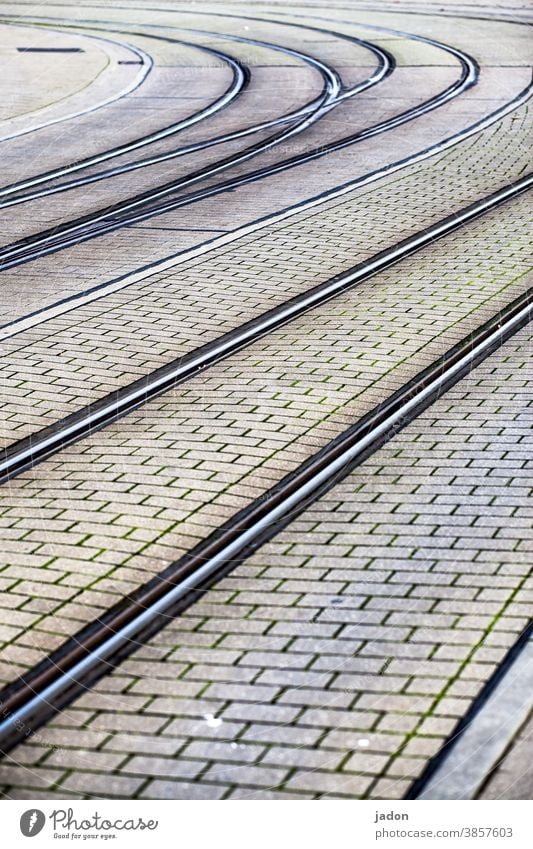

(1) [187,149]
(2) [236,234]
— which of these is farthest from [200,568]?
(1) [187,149]

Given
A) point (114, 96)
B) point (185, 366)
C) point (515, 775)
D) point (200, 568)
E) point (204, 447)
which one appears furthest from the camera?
point (114, 96)

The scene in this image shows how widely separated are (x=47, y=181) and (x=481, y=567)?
10110 millimetres

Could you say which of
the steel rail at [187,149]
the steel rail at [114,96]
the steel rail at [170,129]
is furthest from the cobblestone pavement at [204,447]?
the steel rail at [114,96]

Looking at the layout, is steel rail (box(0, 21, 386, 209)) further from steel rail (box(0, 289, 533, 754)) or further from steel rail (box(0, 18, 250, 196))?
steel rail (box(0, 289, 533, 754))

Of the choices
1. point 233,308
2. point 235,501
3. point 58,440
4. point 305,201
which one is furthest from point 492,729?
point 305,201

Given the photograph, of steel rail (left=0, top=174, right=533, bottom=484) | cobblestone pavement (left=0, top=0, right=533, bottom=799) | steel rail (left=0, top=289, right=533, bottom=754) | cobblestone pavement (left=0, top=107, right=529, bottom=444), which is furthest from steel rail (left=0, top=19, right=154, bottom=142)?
steel rail (left=0, top=289, right=533, bottom=754)

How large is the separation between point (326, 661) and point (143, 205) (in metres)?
9.20

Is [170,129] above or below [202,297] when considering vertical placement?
above

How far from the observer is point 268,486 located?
684cm

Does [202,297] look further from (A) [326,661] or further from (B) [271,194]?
(A) [326,661]

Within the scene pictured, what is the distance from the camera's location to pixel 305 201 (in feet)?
45.7

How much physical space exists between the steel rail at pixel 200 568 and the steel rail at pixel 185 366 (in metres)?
1.39

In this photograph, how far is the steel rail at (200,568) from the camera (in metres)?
5.07

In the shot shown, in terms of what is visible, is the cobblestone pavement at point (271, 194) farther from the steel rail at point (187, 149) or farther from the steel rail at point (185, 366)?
the steel rail at point (185, 366)
